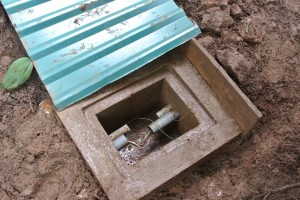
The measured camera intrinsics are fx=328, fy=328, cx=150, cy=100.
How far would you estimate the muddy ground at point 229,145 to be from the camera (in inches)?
98.9

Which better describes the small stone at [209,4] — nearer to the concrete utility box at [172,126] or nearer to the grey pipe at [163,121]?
the concrete utility box at [172,126]

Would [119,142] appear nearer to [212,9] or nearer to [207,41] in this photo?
[207,41]

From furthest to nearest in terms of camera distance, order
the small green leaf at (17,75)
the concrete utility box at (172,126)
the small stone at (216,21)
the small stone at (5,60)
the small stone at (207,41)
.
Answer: the small stone at (216,21), the small stone at (207,41), the small stone at (5,60), the small green leaf at (17,75), the concrete utility box at (172,126)

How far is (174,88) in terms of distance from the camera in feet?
9.62

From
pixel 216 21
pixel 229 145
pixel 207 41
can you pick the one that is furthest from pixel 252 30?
pixel 229 145

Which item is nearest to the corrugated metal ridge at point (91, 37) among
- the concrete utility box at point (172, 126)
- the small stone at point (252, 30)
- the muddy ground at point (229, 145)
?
the concrete utility box at point (172, 126)

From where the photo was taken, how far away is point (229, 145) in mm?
2775

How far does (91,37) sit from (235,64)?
1.30 meters

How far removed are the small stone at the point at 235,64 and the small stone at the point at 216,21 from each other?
0.97 ft

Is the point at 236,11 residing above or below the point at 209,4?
below

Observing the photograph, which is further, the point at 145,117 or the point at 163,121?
the point at 145,117

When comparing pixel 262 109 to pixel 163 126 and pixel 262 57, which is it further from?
pixel 163 126

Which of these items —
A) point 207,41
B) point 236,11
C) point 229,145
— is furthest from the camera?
point 236,11

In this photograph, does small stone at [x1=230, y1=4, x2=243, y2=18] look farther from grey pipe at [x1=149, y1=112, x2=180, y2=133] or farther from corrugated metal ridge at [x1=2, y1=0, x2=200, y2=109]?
grey pipe at [x1=149, y1=112, x2=180, y2=133]
